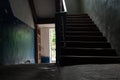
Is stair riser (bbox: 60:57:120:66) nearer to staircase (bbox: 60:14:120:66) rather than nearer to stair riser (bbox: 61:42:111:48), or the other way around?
staircase (bbox: 60:14:120:66)

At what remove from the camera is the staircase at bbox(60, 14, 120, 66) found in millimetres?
3779

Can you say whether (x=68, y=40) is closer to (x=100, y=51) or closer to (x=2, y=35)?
(x=100, y=51)

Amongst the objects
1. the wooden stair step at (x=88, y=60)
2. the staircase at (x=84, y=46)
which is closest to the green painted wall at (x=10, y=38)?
the staircase at (x=84, y=46)

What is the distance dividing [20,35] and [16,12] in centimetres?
70

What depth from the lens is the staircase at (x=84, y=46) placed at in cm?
378

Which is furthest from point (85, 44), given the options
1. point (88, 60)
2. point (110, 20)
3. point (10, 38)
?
point (10, 38)

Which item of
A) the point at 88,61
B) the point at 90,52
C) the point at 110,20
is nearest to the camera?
the point at 88,61

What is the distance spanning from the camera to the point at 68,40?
4938mm

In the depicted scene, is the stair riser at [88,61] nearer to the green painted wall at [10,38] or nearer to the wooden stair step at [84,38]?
the wooden stair step at [84,38]

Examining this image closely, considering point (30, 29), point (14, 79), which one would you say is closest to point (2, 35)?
point (14, 79)

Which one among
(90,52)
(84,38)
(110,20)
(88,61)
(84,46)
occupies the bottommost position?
(88,61)

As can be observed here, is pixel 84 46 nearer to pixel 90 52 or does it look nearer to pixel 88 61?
pixel 90 52

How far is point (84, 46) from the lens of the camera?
463 cm

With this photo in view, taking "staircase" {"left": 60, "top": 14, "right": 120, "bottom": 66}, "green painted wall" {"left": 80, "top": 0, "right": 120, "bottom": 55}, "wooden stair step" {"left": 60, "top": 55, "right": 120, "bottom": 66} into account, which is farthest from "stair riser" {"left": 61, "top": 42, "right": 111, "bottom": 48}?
"wooden stair step" {"left": 60, "top": 55, "right": 120, "bottom": 66}
